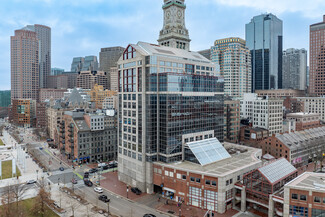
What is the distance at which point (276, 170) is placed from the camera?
63594 millimetres

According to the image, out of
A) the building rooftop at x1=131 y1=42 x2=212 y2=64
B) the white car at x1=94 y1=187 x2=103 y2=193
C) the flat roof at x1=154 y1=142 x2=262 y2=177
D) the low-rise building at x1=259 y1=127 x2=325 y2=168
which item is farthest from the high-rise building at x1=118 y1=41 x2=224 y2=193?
the low-rise building at x1=259 y1=127 x2=325 y2=168

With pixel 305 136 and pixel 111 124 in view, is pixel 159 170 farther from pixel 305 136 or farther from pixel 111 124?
pixel 305 136

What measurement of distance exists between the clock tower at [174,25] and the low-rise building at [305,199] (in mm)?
101290

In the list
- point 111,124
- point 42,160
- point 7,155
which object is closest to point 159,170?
point 111,124

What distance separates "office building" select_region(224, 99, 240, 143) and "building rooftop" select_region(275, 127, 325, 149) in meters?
27.6

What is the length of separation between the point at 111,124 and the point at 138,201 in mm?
52903

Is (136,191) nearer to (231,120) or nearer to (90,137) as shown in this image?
(90,137)

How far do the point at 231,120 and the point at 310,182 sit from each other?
74.6m

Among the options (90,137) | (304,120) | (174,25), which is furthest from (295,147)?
(90,137)

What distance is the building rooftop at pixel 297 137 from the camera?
103012mm

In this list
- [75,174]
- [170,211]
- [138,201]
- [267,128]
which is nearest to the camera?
[170,211]

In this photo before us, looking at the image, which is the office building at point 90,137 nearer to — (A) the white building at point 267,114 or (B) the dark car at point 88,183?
(B) the dark car at point 88,183

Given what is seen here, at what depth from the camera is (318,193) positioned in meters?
51.0

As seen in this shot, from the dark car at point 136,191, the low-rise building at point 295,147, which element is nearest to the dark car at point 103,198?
the dark car at point 136,191
